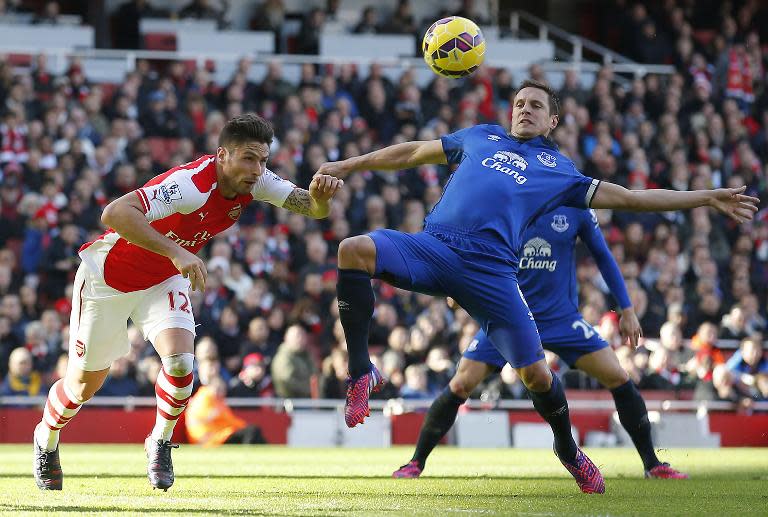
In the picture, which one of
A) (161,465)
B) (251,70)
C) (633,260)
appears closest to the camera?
(161,465)

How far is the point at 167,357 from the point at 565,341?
124 inches

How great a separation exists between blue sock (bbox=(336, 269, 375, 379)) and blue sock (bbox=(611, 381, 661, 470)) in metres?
2.89

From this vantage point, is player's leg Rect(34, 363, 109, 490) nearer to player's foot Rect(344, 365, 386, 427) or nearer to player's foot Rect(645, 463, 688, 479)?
player's foot Rect(344, 365, 386, 427)

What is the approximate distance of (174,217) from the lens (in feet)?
26.3

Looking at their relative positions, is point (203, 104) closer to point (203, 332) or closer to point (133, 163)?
point (133, 163)

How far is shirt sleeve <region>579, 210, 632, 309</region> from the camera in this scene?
9906 mm

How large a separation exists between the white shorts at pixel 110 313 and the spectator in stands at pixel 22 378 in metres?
7.22

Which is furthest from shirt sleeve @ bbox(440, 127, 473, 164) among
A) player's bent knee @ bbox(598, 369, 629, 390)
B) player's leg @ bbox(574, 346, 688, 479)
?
player's bent knee @ bbox(598, 369, 629, 390)

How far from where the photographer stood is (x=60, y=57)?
2052 centimetres

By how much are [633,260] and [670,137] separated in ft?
9.69

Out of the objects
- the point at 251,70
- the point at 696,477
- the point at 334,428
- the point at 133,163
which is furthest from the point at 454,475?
the point at 251,70

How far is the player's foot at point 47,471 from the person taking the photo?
27.4 feet

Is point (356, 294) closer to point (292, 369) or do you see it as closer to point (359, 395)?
point (359, 395)

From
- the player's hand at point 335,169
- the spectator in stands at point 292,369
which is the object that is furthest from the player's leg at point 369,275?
the spectator in stands at point 292,369
